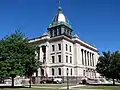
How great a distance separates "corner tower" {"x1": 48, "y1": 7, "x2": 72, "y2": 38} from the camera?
8681 cm

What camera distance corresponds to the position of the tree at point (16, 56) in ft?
142

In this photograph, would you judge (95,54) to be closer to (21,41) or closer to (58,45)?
(58,45)

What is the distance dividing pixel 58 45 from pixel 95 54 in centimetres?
3097

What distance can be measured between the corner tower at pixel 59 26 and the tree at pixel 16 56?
39.8 meters

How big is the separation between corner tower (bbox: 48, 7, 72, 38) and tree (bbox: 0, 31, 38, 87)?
39.8 meters

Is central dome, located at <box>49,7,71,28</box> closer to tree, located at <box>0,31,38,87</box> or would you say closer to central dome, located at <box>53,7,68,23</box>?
central dome, located at <box>53,7,68,23</box>

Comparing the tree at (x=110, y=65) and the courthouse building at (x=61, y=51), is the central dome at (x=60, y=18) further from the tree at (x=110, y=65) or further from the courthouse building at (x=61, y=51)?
the tree at (x=110, y=65)

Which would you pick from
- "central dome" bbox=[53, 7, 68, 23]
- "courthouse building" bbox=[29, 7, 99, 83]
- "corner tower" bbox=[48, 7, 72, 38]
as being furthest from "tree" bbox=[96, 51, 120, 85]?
"central dome" bbox=[53, 7, 68, 23]

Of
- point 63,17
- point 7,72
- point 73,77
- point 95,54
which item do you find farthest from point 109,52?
point 95,54

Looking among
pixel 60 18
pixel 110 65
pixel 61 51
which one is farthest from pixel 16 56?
pixel 60 18

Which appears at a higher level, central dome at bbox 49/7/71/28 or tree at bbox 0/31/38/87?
central dome at bbox 49/7/71/28

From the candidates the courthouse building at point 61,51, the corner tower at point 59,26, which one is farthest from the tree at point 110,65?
the corner tower at point 59,26

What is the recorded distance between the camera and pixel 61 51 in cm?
7888

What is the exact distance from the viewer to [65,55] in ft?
259
